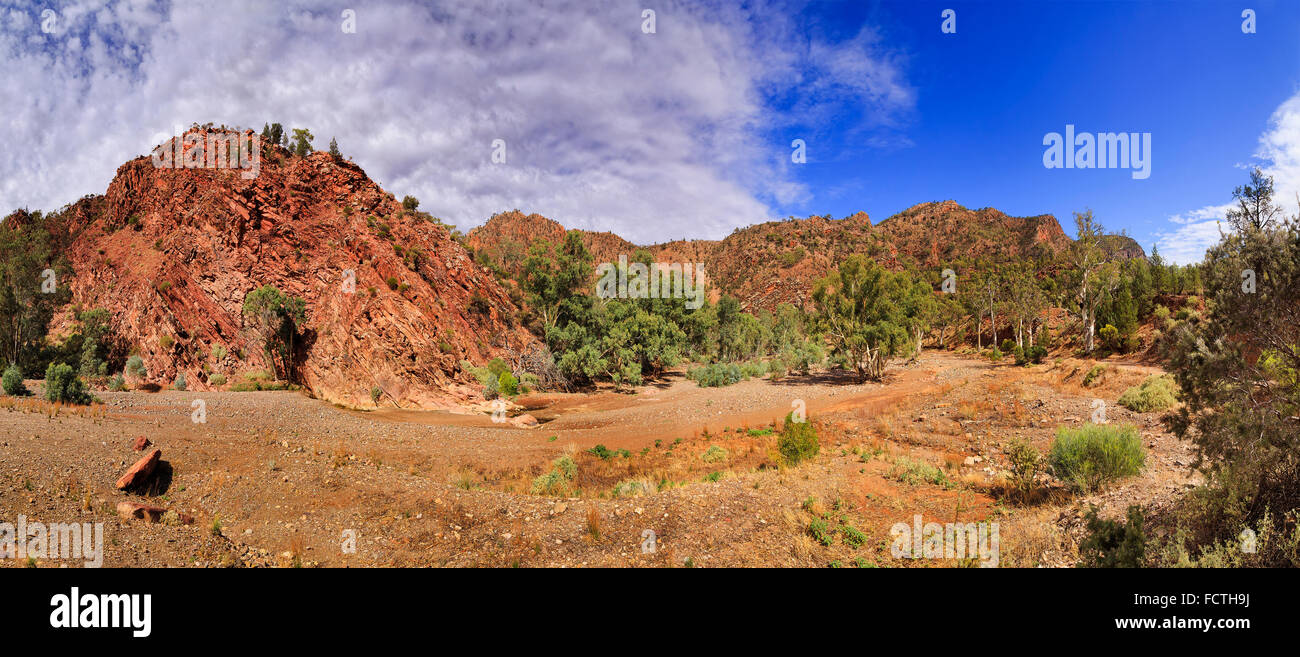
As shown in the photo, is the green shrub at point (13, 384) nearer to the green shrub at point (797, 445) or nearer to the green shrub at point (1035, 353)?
the green shrub at point (797, 445)

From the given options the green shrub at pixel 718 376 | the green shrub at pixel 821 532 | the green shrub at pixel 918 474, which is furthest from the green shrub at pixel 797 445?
the green shrub at pixel 718 376

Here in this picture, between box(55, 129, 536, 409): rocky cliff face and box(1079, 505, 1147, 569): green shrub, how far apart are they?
25653 mm

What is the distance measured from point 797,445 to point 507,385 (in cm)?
2042

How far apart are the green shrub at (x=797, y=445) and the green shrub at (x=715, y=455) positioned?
1781 millimetres

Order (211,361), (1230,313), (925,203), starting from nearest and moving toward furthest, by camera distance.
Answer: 1. (1230,313)
2. (211,361)
3. (925,203)

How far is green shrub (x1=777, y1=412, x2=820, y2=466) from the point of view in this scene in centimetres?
1273

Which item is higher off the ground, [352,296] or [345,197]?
[345,197]

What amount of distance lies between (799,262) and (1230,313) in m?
93.9

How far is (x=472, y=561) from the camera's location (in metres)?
7.14

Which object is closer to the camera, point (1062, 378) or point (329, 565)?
point (329, 565)

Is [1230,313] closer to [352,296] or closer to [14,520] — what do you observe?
[14,520]

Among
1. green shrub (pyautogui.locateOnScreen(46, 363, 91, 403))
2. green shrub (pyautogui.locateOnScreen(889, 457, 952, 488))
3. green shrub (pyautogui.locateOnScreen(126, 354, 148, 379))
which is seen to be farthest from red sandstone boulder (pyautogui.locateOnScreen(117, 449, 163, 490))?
green shrub (pyautogui.locateOnScreen(126, 354, 148, 379))

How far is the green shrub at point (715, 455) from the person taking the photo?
46.0 ft

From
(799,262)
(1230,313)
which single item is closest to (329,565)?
(1230,313)
